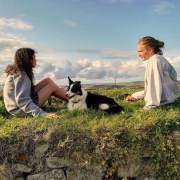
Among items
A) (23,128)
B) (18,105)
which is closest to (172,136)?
(23,128)

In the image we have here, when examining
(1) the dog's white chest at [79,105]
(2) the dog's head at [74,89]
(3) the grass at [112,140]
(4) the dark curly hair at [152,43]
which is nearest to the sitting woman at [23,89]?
(2) the dog's head at [74,89]

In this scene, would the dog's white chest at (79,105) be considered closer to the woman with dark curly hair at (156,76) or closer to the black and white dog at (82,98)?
the black and white dog at (82,98)

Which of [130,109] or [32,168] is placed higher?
[130,109]

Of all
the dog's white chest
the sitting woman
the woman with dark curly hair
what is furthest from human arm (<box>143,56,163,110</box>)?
the sitting woman

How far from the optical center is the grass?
812 cm

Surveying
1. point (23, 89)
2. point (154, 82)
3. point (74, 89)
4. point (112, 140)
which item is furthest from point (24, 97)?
point (154, 82)

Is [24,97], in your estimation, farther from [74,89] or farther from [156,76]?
[156,76]

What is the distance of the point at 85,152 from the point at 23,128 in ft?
4.96

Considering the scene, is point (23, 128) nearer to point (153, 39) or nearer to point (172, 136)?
point (172, 136)

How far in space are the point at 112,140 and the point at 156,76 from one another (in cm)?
219

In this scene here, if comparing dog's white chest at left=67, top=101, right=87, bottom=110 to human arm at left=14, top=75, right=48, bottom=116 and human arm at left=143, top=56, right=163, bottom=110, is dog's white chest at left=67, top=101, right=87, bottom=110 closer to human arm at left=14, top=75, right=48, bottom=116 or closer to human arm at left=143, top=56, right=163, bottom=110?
human arm at left=14, top=75, right=48, bottom=116

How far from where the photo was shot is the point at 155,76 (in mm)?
9445

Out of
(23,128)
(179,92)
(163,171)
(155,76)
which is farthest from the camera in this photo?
(179,92)

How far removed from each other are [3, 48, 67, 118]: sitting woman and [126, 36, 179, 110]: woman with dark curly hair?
2.38m
